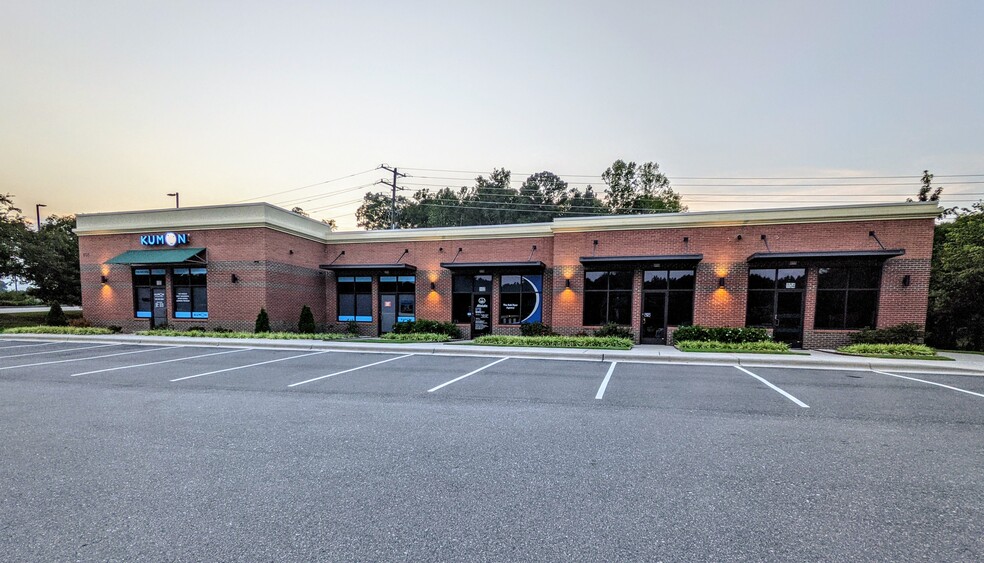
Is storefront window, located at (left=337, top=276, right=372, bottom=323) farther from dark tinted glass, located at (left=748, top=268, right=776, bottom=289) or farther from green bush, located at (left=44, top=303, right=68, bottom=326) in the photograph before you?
dark tinted glass, located at (left=748, top=268, right=776, bottom=289)

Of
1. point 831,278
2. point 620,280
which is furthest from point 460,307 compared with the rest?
point 831,278

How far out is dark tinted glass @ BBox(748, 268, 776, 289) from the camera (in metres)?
15.5

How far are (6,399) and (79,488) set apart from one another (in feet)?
19.6

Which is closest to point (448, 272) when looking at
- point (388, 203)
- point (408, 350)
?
point (408, 350)

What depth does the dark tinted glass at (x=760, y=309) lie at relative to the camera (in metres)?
15.5

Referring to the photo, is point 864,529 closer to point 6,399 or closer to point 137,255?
point 6,399

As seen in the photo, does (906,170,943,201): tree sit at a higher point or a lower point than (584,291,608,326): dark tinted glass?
higher

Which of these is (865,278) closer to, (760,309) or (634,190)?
(760,309)

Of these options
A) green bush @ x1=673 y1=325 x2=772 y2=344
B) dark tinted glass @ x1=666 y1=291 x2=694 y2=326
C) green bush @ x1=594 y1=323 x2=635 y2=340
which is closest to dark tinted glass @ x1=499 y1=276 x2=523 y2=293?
green bush @ x1=594 y1=323 x2=635 y2=340

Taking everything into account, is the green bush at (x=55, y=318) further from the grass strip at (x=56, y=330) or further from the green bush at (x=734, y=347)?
the green bush at (x=734, y=347)

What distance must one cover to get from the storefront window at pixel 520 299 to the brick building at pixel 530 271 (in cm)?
7

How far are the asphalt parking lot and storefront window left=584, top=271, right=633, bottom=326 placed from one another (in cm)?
875

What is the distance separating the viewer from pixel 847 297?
1489 centimetres

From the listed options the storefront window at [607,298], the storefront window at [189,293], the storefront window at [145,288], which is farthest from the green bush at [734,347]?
the storefront window at [145,288]
